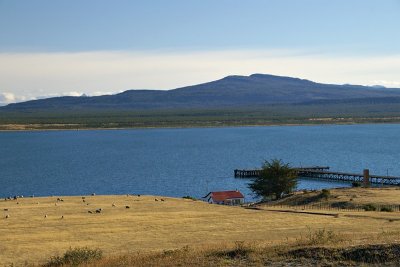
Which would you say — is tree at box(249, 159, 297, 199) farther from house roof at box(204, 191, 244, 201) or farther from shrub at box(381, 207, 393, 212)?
shrub at box(381, 207, 393, 212)

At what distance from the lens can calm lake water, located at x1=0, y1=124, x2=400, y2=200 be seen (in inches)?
3285

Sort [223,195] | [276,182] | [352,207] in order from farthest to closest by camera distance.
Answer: [223,195] → [276,182] → [352,207]

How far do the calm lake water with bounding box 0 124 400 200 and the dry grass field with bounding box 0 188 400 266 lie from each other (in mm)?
25395

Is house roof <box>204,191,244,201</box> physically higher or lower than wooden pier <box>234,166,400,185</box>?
higher

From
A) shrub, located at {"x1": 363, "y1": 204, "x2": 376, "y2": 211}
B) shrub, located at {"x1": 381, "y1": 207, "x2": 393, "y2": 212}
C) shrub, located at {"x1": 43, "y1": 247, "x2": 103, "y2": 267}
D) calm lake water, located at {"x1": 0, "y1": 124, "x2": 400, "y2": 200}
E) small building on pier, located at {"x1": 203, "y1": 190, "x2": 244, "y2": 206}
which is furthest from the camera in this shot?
calm lake water, located at {"x1": 0, "y1": 124, "x2": 400, "y2": 200}

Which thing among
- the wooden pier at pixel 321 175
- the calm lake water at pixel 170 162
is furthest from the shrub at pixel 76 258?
the wooden pier at pixel 321 175

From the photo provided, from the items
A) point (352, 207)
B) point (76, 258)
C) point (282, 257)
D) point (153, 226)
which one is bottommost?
point (352, 207)

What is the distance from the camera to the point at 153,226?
39.1m

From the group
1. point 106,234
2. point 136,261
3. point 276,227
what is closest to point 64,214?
point 106,234

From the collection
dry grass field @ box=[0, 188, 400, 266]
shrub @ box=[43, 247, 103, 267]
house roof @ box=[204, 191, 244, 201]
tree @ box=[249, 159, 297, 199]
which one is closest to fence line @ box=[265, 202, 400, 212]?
dry grass field @ box=[0, 188, 400, 266]

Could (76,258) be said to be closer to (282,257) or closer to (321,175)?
(282,257)

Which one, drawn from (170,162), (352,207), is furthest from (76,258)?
(170,162)

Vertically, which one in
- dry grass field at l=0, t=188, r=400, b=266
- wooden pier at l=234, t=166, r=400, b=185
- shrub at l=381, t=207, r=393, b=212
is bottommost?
wooden pier at l=234, t=166, r=400, b=185

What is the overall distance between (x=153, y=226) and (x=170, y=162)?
7645cm
